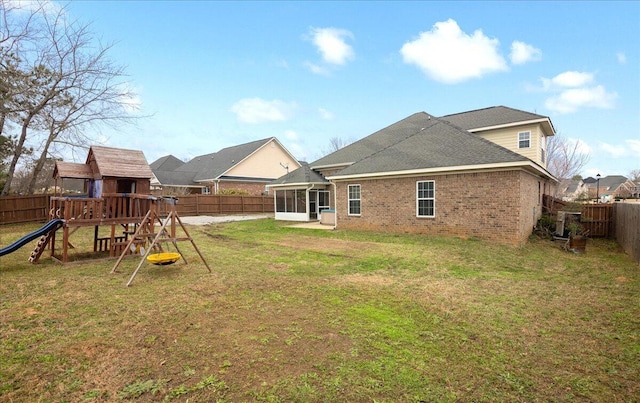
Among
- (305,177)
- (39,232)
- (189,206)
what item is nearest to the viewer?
(39,232)

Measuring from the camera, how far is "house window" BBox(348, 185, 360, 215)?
15016 mm

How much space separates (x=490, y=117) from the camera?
17.7 m

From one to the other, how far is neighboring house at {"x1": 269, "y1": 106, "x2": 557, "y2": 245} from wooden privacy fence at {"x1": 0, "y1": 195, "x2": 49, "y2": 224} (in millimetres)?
15156

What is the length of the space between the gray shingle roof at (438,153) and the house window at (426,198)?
0.75m

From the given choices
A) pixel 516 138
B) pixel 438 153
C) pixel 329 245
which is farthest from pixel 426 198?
pixel 516 138

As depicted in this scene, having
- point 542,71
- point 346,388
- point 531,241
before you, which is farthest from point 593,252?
point 542,71

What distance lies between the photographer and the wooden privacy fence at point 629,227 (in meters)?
8.96

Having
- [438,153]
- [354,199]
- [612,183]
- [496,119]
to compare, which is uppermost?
[496,119]

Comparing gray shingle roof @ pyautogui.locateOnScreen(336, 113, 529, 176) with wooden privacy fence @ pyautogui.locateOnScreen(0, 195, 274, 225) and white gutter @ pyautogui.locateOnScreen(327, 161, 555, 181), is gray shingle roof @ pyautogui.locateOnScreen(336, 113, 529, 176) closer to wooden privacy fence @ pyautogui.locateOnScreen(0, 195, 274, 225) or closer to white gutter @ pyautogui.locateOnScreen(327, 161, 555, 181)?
white gutter @ pyautogui.locateOnScreen(327, 161, 555, 181)

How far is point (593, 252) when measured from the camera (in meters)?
10.6

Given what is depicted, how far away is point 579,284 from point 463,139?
A: 8054 millimetres

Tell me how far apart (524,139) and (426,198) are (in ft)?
25.2

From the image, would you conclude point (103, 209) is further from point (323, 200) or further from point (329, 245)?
point (323, 200)

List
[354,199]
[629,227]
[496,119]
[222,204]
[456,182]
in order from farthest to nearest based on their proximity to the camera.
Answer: [222,204] < [496,119] < [354,199] < [456,182] < [629,227]
